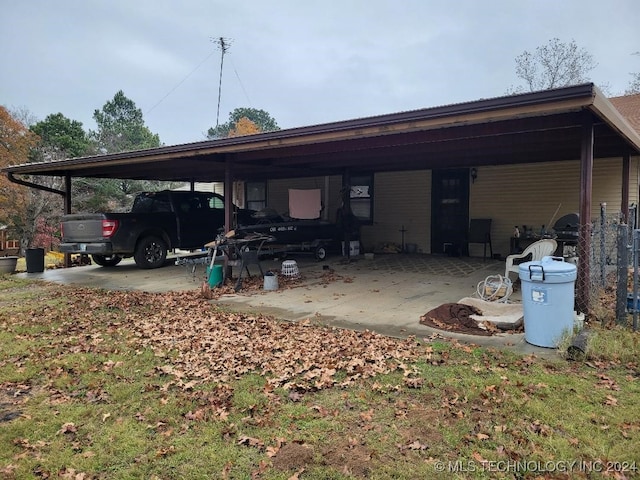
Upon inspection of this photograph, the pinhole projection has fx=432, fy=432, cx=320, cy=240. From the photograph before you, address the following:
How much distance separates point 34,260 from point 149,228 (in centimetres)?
279

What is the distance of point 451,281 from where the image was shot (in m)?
7.74

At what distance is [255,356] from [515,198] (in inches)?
352

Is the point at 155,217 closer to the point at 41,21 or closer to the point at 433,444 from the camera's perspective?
the point at 433,444

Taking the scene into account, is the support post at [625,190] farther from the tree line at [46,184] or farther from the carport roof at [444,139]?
the tree line at [46,184]

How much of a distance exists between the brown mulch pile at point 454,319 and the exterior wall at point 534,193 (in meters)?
6.23

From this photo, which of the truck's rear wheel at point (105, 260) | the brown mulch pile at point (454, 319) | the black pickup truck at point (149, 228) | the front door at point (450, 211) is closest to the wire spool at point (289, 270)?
the black pickup truck at point (149, 228)

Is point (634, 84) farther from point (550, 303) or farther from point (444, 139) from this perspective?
point (550, 303)

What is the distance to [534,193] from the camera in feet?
34.2

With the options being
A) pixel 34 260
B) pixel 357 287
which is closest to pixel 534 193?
pixel 357 287

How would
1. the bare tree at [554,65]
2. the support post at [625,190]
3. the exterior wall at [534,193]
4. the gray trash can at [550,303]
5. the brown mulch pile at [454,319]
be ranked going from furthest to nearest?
the bare tree at [554,65]
the exterior wall at [534,193]
the support post at [625,190]
the brown mulch pile at [454,319]
the gray trash can at [550,303]

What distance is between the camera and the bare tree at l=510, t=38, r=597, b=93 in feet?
73.5

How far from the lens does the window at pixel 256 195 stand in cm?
1542

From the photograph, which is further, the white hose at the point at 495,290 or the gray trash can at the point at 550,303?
the white hose at the point at 495,290

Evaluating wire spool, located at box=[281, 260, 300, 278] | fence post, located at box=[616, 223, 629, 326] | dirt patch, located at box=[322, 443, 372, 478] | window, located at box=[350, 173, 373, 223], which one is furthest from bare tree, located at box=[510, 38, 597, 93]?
dirt patch, located at box=[322, 443, 372, 478]
